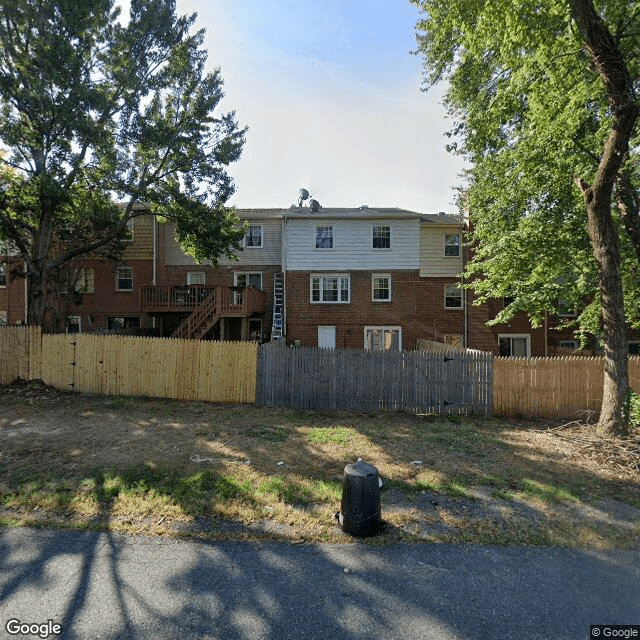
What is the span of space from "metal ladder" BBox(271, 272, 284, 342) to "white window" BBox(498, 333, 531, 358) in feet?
38.0

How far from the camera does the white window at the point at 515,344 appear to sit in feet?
65.7

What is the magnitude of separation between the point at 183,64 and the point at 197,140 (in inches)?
110

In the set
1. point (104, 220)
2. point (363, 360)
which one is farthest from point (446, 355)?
point (104, 220)

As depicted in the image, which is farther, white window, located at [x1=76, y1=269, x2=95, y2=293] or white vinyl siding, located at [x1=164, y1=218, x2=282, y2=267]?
white vinyl siding, located at [x1=164, y1=218, x2=282, y2=267]

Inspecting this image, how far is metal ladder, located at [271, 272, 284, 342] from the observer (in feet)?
64.0

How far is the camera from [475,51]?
27.5 feet

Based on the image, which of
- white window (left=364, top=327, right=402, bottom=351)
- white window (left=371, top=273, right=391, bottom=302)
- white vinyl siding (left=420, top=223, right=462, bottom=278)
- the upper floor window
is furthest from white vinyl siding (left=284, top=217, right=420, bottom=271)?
white window (left=364, top=327, right=402, bottom=351)

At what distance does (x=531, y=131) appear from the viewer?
10.8m

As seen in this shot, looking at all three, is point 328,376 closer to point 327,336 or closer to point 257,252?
point 327,336

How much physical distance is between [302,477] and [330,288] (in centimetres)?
1522

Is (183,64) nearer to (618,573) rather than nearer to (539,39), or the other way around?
(539,39)

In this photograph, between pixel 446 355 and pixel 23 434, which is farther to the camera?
pixel 446 355

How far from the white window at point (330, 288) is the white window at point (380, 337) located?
7.43ft

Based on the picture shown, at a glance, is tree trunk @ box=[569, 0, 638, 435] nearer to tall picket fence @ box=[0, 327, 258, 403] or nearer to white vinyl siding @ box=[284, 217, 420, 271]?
tall picket fence @ box=[0, 327, 258, 403]
